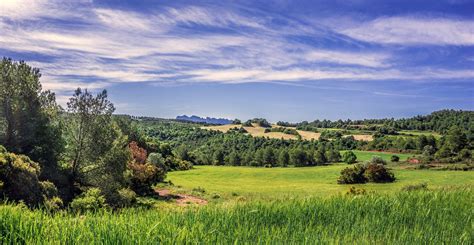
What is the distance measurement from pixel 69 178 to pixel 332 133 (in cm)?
13957

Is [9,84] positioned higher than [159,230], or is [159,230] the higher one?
[9,84]

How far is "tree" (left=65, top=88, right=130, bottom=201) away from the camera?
1436 inches

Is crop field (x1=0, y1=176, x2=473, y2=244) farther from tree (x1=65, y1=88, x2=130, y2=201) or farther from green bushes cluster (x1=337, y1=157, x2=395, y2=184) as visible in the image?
green bushes cluster (x1=337, y1=157, x2=395, y2=184)

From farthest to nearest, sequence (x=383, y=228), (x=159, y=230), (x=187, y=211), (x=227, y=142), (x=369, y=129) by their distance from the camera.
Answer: (x=369, y=129)
(x=227, y=142)
(x=187, y=211)
(x=383, y=228)
(x=159, y=230)

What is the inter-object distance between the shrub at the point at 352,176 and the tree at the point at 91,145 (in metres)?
46.7

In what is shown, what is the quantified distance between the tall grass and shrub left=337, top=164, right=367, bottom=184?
6716 centimetres

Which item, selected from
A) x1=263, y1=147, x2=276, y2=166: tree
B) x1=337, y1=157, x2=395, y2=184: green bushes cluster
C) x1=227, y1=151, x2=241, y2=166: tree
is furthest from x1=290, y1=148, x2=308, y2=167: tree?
x1=337, y1=157, x2=395, y2=184: green bushes cluster

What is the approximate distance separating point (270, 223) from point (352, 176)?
70575mm

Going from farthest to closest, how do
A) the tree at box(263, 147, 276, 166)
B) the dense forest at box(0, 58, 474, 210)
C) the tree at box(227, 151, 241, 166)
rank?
the tree at box(227, 151, 241, 166) → the tree at box(263, 147, 276, 166) → the dense forest at box(0, 58, 474, 210)

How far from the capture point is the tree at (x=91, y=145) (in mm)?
36469

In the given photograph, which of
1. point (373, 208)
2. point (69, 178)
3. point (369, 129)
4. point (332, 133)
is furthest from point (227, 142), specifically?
point (373, 208)

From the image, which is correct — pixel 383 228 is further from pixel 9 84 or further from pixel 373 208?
pixel 9 84

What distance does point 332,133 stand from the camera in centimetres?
16400

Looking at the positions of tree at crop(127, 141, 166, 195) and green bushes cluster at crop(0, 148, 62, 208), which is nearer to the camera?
green bushes cluster at crop(0, 148, 62, 208)
